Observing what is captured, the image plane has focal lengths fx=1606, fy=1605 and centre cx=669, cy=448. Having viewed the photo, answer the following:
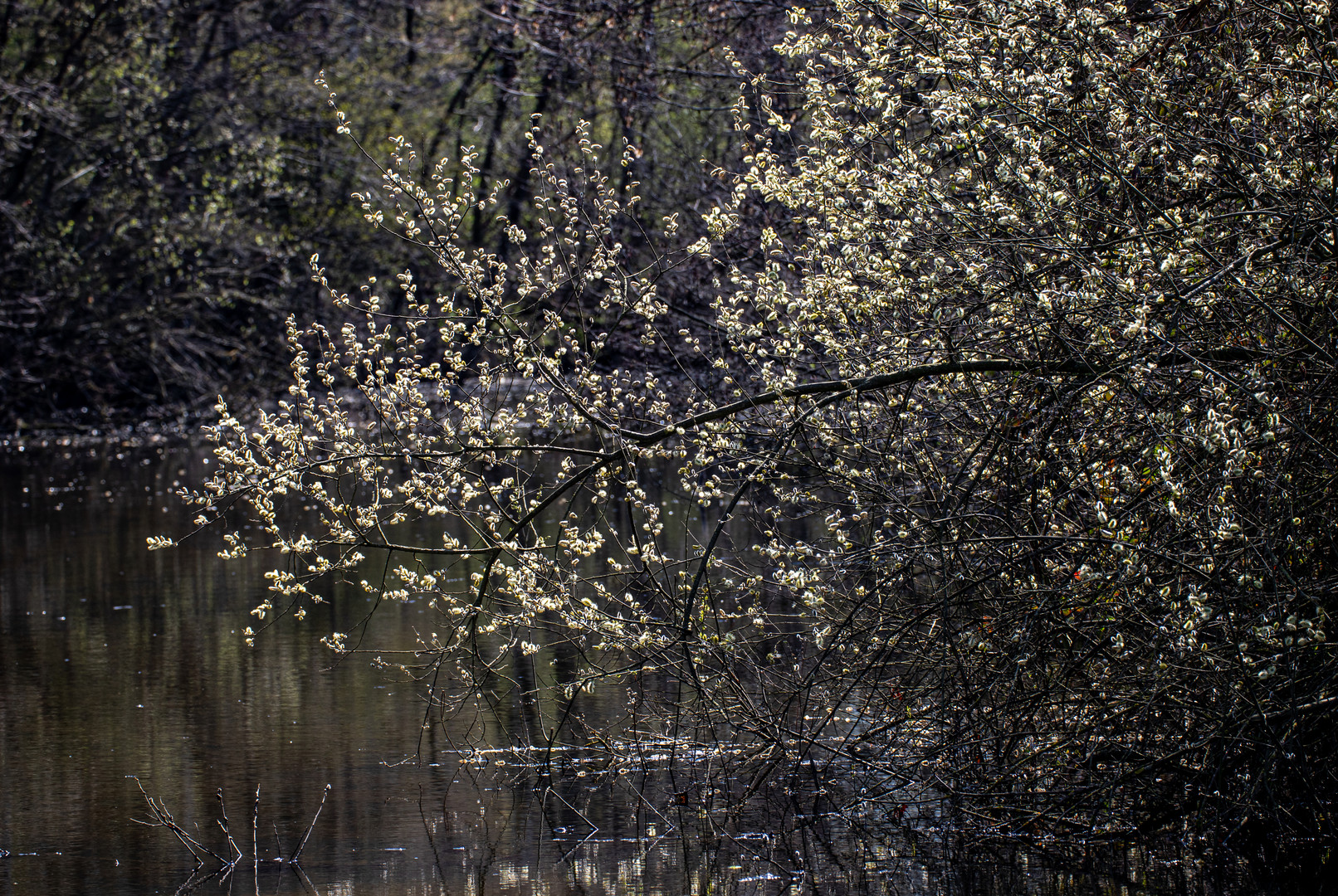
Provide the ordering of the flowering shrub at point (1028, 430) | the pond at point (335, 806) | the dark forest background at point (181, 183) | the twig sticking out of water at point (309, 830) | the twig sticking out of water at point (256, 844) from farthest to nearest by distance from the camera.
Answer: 1. the dark forest background at point (181, 183)
2. the twig sticking out of water at point (309, 830)
3. the twig sticking out of water at point (256, 844)
4. the pond at point (335, 806)
5. the flowering shrub at point (1028, 430)

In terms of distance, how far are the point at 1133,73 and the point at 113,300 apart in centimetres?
2298

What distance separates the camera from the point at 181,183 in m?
28.2

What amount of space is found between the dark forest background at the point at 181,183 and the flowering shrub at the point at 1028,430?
16067 millimetres

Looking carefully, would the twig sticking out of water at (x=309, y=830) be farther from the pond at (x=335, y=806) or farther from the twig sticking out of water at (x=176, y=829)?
the twig sticking out of water at (x=176, y=829)

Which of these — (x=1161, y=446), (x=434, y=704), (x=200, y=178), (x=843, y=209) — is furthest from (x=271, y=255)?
(x=1161, y=446)

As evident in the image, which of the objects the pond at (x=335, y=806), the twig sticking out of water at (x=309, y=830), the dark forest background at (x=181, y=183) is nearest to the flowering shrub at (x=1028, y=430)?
the pond at (x=335, y=806)

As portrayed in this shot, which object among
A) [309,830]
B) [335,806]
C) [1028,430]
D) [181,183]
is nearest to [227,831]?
[309,830]

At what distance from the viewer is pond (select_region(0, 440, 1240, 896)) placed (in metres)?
6.55

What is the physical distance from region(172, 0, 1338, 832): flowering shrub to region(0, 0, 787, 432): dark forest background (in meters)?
16.1

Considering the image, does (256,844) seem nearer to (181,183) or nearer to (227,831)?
(227,831)

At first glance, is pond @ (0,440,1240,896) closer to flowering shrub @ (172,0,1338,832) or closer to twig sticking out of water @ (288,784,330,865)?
twig sticking out of water @ (288,784,330,865)

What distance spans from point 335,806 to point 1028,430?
12.1 feet

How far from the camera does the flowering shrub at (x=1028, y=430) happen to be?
20.4 feet

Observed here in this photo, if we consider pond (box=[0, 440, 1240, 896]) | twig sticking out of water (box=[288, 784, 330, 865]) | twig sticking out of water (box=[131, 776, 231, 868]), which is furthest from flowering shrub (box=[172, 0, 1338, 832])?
twig sticking out of water (box=[131, 776, 231, 868])
